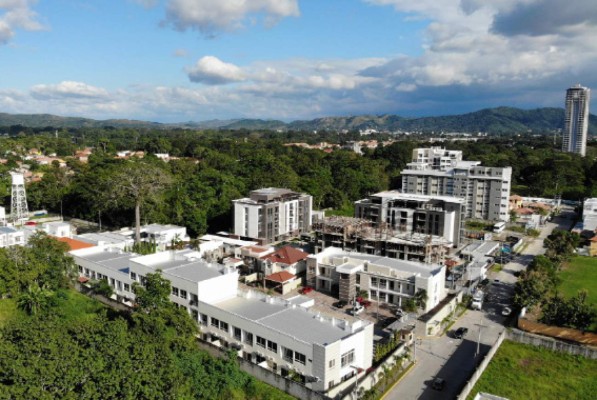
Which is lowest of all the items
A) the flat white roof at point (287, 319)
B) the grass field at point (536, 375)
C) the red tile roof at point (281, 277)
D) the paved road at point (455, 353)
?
the paved road at point (455, 353)

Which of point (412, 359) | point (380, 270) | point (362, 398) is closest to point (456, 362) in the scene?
point (412, 359)

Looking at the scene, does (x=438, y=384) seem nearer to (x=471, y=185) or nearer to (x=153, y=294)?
(x=153, y=294)

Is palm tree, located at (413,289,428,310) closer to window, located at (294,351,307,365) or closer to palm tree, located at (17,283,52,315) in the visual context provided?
window, located at (294,351,307,365)

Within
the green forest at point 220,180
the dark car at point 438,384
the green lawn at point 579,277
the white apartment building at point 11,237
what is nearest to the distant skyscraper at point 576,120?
the green forest at point 220,180

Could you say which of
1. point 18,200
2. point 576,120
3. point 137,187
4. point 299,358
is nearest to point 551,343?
point 299,358

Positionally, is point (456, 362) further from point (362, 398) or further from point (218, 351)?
point (218, 351)

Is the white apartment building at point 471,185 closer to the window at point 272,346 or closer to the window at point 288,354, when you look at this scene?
the window at point 272,346

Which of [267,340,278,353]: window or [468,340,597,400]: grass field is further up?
[267,340,278,353]: window

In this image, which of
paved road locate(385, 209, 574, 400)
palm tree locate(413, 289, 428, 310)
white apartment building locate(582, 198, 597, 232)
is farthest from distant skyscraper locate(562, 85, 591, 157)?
palm tree locate(413, 289, 428, 310)
